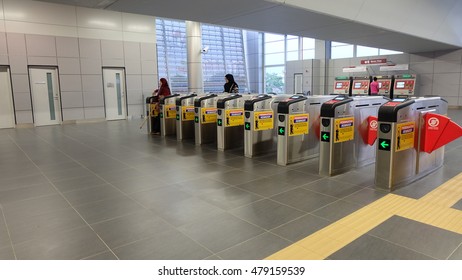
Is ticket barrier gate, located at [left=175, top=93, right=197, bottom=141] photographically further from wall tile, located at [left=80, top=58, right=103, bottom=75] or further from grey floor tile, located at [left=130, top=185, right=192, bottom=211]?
wall tile, located at [left=80, top=58, right=103, bottom=75]

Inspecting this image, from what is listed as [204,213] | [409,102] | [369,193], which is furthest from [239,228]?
[409,102]

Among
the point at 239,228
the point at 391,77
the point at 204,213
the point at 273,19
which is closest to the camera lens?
the point at 239,228

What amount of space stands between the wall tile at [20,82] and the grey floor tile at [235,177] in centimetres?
889

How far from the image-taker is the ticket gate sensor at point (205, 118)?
6.61 meters

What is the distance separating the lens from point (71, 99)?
11.3 metres

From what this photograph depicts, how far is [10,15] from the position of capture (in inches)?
391

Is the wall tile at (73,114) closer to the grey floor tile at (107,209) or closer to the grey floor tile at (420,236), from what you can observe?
the grey floor tile at (107,209)

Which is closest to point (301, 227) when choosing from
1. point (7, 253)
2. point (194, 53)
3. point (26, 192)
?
point (7, 253)

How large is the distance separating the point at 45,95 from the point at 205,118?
7.19 metres

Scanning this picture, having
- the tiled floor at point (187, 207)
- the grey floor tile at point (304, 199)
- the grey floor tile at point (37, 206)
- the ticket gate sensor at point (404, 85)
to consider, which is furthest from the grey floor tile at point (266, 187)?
the ticket gate sensor at point (404, 85)

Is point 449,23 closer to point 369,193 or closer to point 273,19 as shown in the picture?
point 273,19

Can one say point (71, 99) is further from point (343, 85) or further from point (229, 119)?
point (343, 85)

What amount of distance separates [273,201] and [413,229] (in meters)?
1.30

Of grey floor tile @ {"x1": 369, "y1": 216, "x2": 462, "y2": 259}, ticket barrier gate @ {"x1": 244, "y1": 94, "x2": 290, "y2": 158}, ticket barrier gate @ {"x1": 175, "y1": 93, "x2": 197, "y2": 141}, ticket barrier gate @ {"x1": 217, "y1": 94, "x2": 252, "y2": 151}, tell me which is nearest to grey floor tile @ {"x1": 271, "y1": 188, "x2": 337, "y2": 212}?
grey floor tile @ {"x1": 369, "y1": 216, "x2": 462, "y2": 259}
